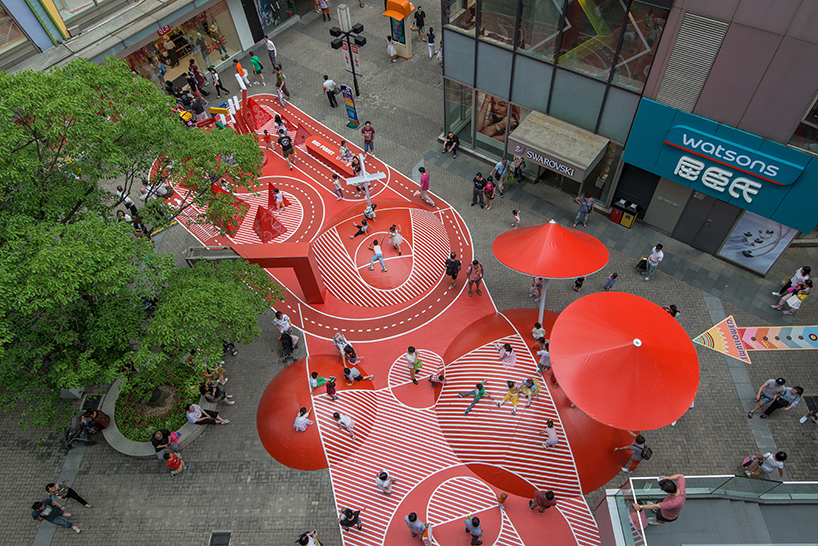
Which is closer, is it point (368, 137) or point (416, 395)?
point (416, 395)

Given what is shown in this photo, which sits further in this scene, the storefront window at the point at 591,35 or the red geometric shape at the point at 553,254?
the storefront window at the point at 591,35

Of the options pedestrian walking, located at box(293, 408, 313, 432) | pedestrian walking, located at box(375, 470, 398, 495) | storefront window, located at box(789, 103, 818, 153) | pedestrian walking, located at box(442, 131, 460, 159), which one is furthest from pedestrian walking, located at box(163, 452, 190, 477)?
storefront window, located at box(789, 103, 818, 153)

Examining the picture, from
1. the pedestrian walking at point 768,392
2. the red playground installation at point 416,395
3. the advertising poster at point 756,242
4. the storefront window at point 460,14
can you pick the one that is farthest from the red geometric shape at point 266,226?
the pedestrian walking at point 768,392

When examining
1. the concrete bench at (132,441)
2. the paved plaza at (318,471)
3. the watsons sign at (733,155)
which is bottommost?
the paved plaza at (318,471)

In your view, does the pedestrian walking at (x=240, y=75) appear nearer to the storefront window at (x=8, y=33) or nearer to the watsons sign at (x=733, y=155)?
the storefront window at (x=8, y=33)

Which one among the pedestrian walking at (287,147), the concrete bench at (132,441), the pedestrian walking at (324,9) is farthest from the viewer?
the pedestrian walking at (324,9)

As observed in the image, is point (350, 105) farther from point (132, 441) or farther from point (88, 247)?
point (132, 441)

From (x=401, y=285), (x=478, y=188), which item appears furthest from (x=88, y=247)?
(x=478, y=188)

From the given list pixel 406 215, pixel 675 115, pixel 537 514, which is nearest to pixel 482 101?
pixel 406 215

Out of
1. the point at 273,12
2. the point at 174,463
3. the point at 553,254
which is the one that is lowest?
the point at 174,463
